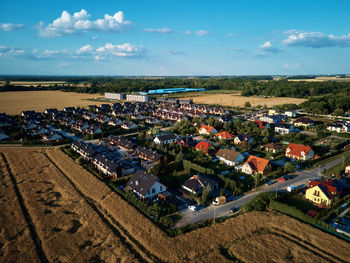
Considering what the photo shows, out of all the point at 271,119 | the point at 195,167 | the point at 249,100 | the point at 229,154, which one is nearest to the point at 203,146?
the point at 229,154

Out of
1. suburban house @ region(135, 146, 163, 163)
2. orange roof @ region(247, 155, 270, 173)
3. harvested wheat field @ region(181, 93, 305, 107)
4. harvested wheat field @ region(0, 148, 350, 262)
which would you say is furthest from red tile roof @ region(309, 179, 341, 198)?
harvested wheat field @ region(181, 93, 305, 107)

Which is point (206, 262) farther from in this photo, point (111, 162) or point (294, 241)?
point (111, 162)

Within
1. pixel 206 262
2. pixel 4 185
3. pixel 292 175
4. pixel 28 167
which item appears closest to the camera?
pixel 206 262

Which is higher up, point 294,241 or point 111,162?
point 111,162

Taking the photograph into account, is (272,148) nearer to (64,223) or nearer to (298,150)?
(298,150)

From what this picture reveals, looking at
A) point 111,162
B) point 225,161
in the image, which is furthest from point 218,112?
point 111,162

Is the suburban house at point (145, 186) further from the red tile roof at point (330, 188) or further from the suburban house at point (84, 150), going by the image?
the red tile roof at point (330, 188)
